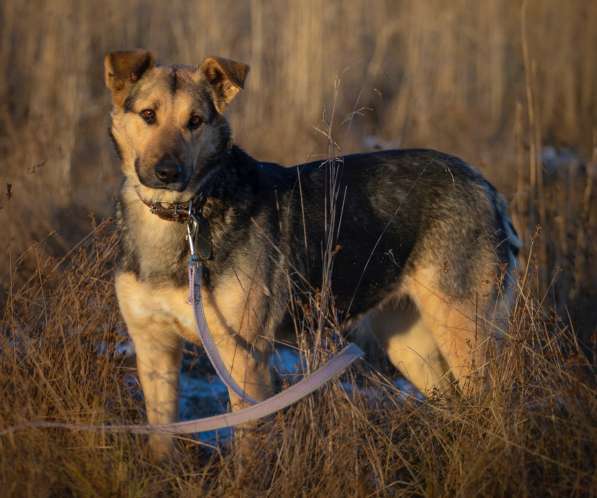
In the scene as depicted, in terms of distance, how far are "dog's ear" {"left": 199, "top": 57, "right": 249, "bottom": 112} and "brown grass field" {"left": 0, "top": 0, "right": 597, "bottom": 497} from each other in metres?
0.49

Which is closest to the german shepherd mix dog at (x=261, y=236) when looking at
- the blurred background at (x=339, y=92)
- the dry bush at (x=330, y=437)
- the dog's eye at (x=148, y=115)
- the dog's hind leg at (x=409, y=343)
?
the dog's eye at (x=148, y=115)

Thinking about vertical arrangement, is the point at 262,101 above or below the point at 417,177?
below

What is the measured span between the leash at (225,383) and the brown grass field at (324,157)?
0.43 ft

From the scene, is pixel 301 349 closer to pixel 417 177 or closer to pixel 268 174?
pixel 268 174

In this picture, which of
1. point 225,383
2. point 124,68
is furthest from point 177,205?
point 225,383

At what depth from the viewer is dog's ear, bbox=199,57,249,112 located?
3.80m

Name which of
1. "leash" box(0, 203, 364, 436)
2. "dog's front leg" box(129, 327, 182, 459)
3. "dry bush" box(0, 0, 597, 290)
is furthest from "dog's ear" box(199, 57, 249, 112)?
"dry bush" box(0, 0, 597, 290)

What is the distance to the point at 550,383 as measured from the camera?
140 inches

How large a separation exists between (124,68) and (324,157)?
4.75 m

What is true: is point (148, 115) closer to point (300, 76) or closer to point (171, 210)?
point (171, 210)

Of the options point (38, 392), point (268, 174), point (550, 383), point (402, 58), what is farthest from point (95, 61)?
point (550, 383)

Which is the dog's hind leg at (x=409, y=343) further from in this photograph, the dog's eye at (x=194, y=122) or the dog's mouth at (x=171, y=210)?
the dog's eye at (x=194, y=122)

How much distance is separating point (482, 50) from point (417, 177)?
697 cm

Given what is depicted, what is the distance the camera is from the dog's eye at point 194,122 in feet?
12.2
